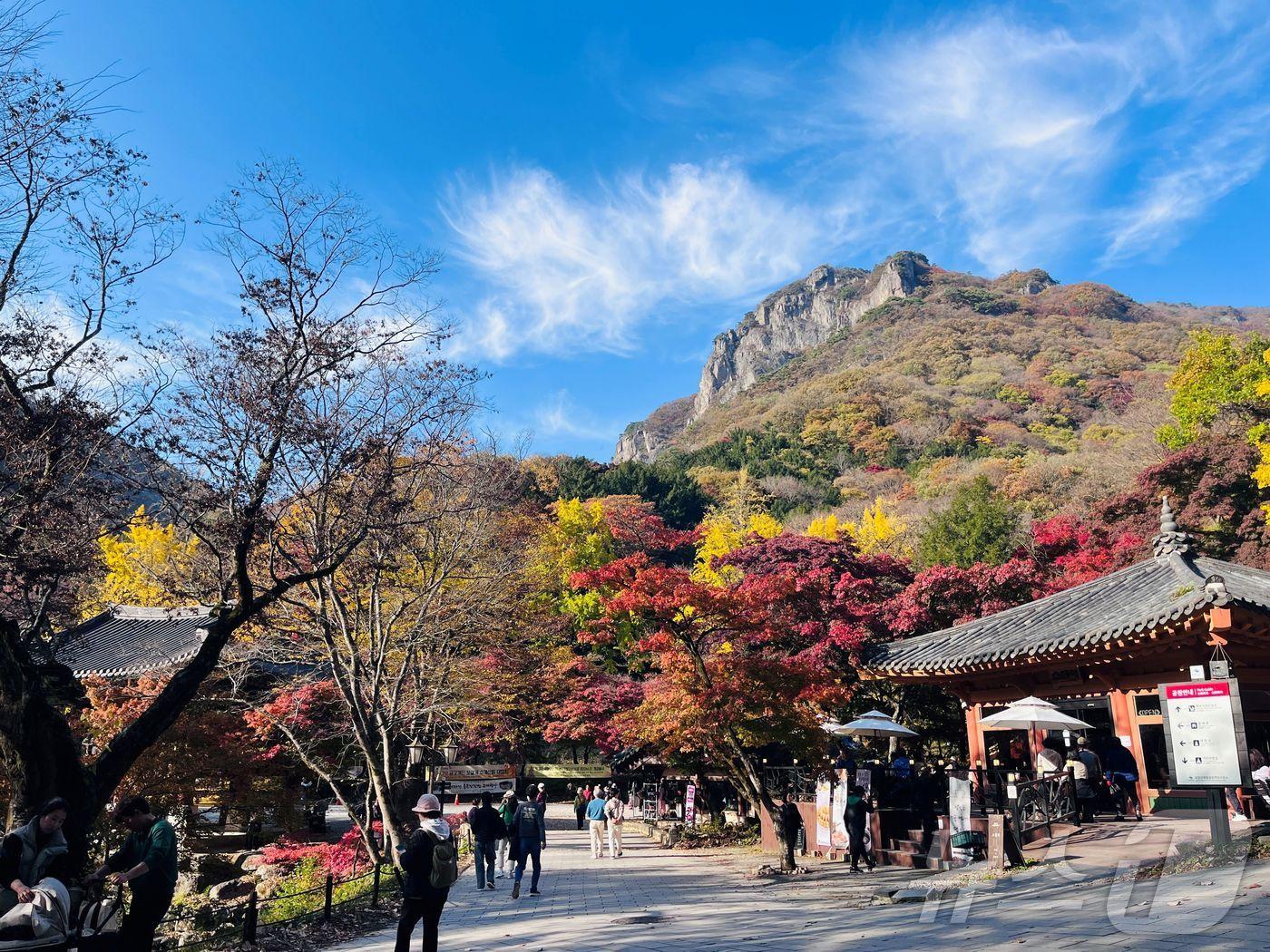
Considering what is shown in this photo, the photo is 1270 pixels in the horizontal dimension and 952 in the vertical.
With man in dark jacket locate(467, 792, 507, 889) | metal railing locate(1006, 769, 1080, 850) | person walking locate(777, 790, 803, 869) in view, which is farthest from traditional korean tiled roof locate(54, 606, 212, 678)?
metal railing locate(1006, 769, 1080, 850)

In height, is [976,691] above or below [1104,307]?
below

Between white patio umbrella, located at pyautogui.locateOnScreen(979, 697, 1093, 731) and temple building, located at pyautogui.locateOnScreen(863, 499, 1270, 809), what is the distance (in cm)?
52

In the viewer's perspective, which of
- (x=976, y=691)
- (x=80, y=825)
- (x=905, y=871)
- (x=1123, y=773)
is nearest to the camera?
(x=80, y=825)

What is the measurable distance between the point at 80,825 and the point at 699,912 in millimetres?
6332

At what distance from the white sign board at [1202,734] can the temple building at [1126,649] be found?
3.32 feet

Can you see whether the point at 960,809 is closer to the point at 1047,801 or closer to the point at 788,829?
the point at 1047,801

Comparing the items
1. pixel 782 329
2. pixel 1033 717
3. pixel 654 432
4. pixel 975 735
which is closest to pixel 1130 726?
pixel 1033 717

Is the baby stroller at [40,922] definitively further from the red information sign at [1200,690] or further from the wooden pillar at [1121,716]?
the wooden pillar at [1121,716]

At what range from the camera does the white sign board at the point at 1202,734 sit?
7.85 meters

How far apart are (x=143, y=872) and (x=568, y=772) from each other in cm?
3016

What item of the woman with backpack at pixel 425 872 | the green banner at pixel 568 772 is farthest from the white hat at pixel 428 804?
the green banner at pixel 568 772

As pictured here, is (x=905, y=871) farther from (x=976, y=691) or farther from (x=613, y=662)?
(x=613, y=662)

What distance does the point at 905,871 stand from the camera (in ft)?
38.6

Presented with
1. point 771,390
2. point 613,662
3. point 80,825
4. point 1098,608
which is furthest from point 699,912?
point 771,390
